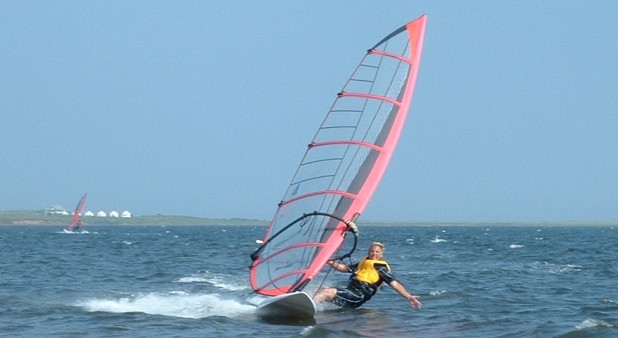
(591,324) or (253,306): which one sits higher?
(253,306)

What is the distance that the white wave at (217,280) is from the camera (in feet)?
61.7

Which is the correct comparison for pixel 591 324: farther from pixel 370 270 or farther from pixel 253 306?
pixel 253 306

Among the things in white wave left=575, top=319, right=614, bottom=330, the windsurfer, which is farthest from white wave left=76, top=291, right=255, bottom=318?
white wave left=575, top=319, right=614, bottom=330

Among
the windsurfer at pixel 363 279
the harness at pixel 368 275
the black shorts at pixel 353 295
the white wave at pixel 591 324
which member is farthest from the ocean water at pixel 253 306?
the harness at pixel 368 275

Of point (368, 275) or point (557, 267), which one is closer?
point (368, 275)

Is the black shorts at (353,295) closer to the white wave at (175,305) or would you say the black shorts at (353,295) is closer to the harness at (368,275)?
the harness at (368,275)

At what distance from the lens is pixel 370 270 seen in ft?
45.0

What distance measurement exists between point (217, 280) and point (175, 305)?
18.2 feet

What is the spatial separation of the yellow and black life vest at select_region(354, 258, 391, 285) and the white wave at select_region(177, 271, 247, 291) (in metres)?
4.89

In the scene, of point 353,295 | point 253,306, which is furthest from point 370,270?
point 253,306

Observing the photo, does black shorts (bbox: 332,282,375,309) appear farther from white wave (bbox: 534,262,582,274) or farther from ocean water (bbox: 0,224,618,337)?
white wave (bbox: 534,262,582,274)

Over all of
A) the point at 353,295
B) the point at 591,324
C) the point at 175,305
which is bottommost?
the point at 591,324

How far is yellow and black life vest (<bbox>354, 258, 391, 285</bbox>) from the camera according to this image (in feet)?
44.8

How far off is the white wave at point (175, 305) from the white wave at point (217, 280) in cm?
213
